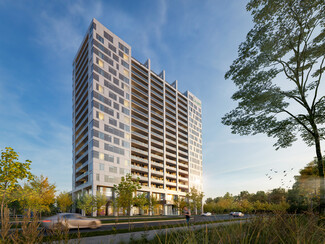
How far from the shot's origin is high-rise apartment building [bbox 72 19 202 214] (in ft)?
175

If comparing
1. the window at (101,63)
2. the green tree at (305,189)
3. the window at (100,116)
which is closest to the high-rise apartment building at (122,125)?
the window at (100,116)

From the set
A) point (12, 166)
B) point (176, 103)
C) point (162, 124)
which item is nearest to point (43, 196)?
point (12, 166)

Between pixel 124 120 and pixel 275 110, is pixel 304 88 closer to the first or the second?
pixel 275 110

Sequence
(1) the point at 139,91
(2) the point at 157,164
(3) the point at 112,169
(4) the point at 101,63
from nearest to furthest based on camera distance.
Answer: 1. (3) the point at 112,169
2. (4) the point at 101,63
3. (1) the point at 139,91
4. (2) the point at 157,164

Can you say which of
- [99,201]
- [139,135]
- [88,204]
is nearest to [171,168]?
[139,135]

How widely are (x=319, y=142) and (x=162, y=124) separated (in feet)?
210

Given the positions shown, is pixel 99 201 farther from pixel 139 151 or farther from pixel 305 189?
pixel 305 189

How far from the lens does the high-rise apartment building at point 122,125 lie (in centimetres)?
5328

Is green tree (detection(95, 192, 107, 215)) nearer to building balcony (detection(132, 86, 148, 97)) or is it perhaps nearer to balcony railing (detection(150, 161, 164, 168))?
balcony railing (detection(150, 161, 164, 168))

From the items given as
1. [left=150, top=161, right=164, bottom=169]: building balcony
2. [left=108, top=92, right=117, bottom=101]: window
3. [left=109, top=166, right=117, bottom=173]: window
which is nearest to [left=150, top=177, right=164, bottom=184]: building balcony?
[left=150, top=161, right=164, bottom=169]: building balcony

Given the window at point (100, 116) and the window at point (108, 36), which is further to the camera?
the window at point (108, 36)

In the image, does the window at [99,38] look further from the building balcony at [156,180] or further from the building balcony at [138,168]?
the building balcony at [156,180]

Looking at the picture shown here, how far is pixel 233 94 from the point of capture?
14.8 metres

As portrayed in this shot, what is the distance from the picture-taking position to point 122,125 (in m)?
59.8
